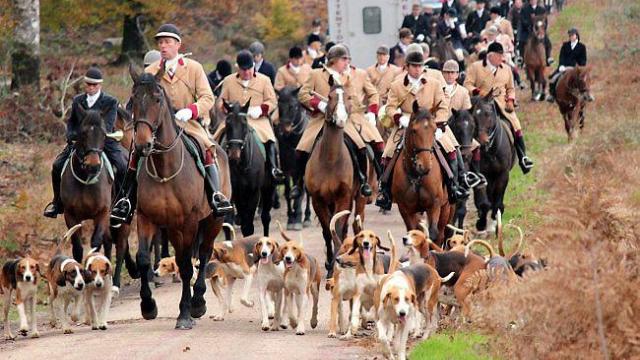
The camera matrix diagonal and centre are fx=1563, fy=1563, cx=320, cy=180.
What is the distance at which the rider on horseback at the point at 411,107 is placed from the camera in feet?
63.7

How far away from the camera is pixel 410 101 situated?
19.7 metres

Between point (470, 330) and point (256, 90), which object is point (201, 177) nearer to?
point (470, 330)

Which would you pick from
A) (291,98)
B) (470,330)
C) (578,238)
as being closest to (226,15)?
(291,98)

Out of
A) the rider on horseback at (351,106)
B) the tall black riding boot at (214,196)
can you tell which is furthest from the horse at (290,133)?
the tall black riding boot at (214,196)

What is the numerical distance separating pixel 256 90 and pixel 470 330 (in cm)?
1014

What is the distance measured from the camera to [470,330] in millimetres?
14609

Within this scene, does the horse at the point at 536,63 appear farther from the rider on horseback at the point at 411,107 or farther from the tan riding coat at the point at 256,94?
the rider on horseback at the point at 411,107

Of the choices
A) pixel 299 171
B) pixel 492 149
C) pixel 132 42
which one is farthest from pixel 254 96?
pixel 132 42

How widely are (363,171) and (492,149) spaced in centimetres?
372

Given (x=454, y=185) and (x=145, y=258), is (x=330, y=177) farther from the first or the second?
(x=145, y=258)

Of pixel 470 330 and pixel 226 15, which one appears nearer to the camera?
pixel 470 330

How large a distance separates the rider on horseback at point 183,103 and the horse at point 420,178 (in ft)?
8.42

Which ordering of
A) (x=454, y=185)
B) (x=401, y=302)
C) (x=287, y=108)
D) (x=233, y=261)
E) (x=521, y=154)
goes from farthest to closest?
1. (x=287, y=108)
2. (x=521, y=154)
3. (x=454, y=185)
4. (x=233, y=261)
5. (x=401, y=302)

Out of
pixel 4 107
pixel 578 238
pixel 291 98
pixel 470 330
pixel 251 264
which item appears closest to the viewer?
pixel 578 238
